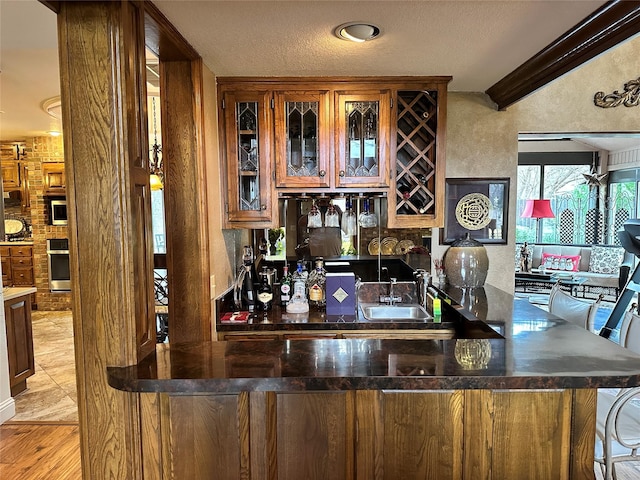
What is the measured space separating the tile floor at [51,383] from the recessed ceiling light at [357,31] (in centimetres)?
336

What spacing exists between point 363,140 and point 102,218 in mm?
1866

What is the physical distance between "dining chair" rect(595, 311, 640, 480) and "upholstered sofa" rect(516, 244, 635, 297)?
4961 mm

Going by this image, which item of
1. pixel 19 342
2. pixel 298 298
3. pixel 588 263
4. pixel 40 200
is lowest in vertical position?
pixel 19 342

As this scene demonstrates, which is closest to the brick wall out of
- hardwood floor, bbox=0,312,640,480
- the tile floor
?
the tile floor

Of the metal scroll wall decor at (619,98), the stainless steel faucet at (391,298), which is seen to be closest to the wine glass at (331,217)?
the stainless steel faucet at (391,298)

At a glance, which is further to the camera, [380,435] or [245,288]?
[245,288]

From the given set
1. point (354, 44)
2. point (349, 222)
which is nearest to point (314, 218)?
point (349, 222)

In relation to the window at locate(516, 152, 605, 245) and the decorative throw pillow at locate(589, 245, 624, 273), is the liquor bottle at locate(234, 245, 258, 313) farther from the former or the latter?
the window at locate(516, 152, 605, 245)

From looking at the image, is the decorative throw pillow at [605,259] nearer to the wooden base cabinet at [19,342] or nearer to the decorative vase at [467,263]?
the decorative vase at [467,263]

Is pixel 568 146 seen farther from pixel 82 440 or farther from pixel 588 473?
pixel 82 440

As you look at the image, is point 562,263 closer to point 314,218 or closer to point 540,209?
point 540,209

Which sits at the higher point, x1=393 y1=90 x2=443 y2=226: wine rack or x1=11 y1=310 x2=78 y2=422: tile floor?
x1=393 y1=90 x2=443 y2=226: wine rack

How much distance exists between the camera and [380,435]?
1.46m

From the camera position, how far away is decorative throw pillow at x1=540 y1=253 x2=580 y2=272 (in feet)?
23.3
